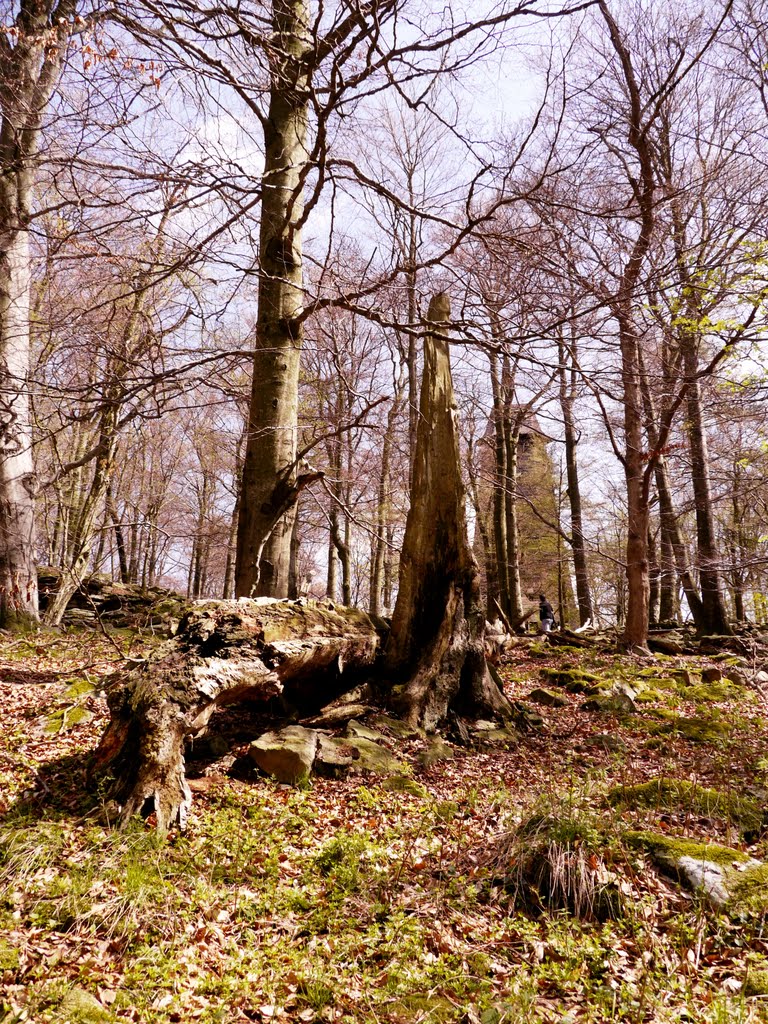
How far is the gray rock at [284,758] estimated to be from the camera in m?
4.44

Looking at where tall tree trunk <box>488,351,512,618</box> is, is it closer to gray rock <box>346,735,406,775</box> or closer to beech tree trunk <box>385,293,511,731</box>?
beech tree trunk <box>385,293,511,731</box>

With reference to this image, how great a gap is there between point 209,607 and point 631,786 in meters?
3.65

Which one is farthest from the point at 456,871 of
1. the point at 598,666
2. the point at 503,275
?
the point at 598,666

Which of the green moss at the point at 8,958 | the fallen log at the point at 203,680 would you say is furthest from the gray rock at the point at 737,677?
the green moss at the point at 8,958

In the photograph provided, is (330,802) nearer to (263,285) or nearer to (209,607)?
(209,607)

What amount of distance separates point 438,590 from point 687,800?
9.74 ft

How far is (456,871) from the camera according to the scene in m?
3.50

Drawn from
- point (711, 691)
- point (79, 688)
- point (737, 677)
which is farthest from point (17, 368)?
point (737, 677)

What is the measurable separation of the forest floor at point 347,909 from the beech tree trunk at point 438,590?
3.99 ft

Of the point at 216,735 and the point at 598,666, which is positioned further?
the point at 598,666

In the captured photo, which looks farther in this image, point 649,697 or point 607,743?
point 649,697

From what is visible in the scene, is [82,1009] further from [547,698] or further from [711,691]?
[711,691]

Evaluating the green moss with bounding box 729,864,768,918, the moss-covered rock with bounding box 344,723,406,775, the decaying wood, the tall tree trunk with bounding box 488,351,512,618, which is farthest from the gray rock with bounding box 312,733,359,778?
the tall tree trunk with bounding box 488,351,512,618

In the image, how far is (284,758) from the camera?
448 cm
